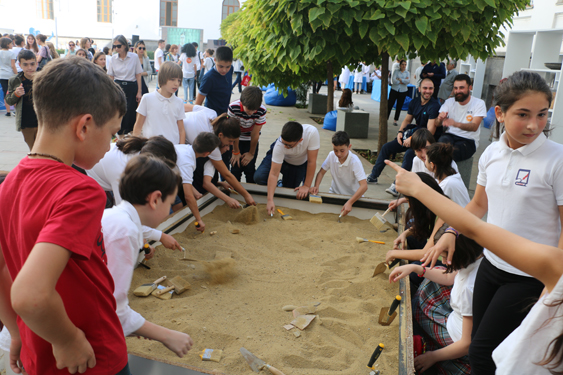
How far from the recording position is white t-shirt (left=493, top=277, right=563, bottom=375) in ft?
3.66

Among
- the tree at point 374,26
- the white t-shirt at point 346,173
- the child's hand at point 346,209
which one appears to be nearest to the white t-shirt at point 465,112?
the tree at point 374,26

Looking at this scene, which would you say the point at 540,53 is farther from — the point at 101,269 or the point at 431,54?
the point at 101,269

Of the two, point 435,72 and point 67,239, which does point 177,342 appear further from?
point 435,72

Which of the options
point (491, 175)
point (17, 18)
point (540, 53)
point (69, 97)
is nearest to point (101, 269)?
point (69, 97)

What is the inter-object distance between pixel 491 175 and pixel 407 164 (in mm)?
3847

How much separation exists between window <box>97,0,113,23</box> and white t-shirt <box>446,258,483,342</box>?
1913 inches

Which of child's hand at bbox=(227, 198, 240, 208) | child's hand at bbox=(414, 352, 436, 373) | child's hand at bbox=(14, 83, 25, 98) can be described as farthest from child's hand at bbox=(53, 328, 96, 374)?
child's hand at bbox=(14, 83, 25, 98)

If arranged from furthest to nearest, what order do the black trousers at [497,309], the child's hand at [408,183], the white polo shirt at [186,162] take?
the white polo shirt at [186,162] → the black trousers at [497,309] → the child's hand at [408,183]

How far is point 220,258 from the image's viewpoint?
342cm

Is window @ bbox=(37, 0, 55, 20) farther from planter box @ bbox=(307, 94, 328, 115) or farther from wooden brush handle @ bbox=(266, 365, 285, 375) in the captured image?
wooden brush handle @ bbox=(266, 365, 285, 375)

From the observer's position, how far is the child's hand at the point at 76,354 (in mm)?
1133

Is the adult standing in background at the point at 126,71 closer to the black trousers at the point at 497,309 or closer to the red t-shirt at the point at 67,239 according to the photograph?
the red t-shirt at the point at 67,239

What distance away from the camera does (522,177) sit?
6.40 feet

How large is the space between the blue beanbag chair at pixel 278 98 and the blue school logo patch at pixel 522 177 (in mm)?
13522
